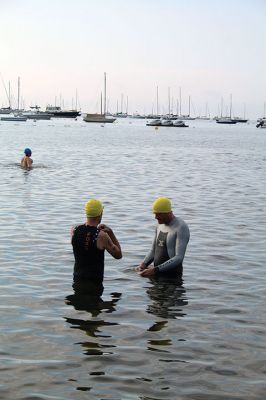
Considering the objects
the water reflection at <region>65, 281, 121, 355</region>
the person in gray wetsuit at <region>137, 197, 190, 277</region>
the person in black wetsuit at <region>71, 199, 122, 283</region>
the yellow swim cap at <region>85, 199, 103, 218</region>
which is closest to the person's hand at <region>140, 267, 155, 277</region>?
the person in gray wetsuit at <region>137, 197, 190, 277</region>

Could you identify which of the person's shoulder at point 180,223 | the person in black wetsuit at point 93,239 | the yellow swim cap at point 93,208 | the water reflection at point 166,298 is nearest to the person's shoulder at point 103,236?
the person in black wetsuit at point 93,239

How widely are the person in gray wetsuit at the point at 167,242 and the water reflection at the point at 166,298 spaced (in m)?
0.17

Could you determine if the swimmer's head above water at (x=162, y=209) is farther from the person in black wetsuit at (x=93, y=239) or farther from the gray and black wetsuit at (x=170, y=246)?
the person in black wetsuit at (x=93, y=239)

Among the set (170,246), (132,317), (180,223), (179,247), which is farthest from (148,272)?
(132,317)

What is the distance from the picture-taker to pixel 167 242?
10.5 meters

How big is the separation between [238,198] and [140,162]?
72.0 feet

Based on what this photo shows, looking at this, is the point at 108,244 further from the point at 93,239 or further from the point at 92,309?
the point at 92,309

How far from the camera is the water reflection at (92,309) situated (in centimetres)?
805

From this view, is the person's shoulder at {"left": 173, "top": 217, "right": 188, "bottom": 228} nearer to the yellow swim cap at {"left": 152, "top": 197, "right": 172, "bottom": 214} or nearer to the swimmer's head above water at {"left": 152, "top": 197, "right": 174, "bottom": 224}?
the swimmer's head above water at {"left": 152, "top": 197, "right": 174, "bottom": 224}

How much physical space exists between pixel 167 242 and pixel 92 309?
1701 mm

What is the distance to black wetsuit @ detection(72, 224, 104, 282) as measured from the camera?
9648 mm

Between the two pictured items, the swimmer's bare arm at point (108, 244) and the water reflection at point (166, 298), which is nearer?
the water reflection at point (166, 298)

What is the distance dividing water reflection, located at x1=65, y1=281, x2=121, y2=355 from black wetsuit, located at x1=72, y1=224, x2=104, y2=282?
178mm

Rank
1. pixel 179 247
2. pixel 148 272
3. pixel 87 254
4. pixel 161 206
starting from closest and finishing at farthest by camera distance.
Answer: pixel 87 254 < pixel 161 206 < pixel 179 247 < pixel 148 272
